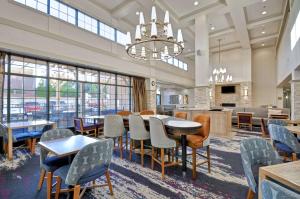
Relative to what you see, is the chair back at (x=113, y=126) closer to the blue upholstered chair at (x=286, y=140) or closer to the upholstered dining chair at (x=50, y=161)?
the upholstered dining chair at (x=50, y=161)

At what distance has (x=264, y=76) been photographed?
11102 millimetres

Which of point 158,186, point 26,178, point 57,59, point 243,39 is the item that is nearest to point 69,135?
point 26,178

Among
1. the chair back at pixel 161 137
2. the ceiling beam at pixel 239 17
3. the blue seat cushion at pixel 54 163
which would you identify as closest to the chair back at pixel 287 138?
the chair back at pixel 161 137

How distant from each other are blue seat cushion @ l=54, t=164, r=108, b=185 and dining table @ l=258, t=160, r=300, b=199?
5.25 ft

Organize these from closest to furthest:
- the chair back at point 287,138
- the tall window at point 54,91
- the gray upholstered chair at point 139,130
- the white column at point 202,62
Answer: the chair back at point 287,138 < the gray upholstered chair at point 139,130 < the tall window at point 54,91 < the white column at point 202,62

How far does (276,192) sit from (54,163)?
231 centimetres

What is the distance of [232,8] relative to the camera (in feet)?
19.4

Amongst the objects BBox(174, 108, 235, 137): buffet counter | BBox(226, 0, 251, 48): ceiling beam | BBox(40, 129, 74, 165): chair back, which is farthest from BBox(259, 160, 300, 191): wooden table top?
BBox(226, 0, 251, 48): ceiling beam

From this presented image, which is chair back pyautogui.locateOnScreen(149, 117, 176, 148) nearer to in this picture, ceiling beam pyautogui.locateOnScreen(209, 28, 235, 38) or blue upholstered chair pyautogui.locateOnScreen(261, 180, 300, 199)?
blue upholstered chair pyautogui.locateOnScreen(261, 180, 300, 199)

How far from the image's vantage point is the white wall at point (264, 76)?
10820 mm

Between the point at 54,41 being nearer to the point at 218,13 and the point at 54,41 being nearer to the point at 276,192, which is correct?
the point at 276,192

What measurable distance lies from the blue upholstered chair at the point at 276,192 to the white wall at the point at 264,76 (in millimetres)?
12383

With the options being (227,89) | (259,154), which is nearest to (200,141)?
(259,154)

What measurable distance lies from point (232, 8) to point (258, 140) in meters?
6.00
